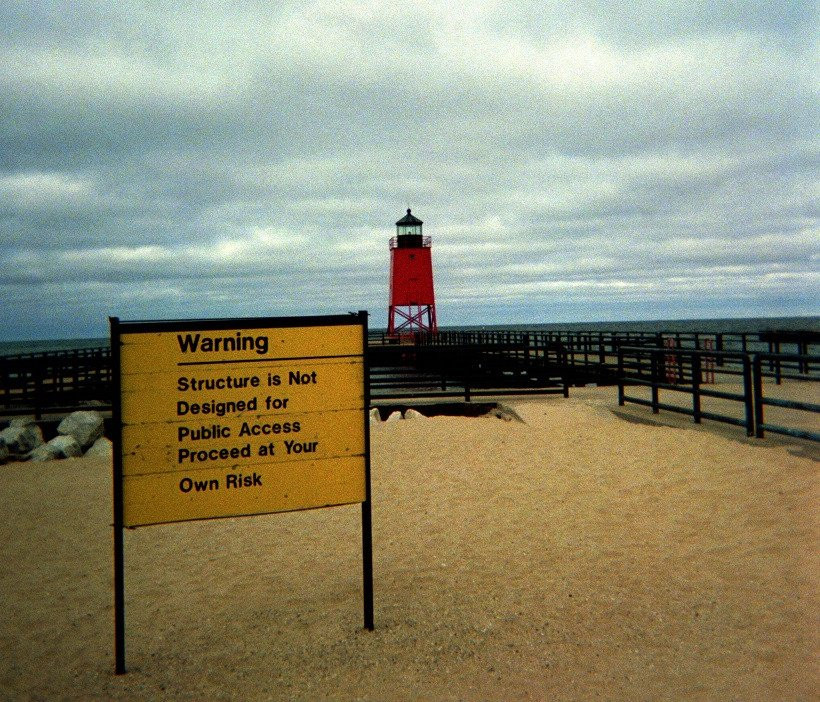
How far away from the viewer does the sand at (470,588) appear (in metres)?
3.54

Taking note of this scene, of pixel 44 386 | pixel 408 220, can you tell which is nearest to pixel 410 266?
pixel 408 220

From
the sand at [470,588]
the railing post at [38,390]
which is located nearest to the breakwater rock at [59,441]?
the railing post at [38,390]

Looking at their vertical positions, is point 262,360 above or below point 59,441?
above

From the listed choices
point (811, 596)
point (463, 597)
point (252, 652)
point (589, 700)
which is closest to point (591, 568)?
point (463, 597)

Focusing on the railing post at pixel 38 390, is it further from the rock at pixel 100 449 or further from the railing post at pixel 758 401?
the railing post at pixel 758 401

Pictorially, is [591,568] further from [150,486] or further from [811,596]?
[150,486]

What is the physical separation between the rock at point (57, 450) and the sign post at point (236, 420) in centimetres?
743

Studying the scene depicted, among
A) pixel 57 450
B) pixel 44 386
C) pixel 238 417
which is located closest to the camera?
pixel 238 417

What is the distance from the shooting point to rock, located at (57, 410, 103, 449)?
448 inches

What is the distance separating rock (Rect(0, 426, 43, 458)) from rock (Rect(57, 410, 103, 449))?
1.61 feet

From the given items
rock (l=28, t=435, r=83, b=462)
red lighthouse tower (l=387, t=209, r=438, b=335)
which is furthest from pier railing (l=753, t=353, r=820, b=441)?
red lighthouse tower (l=387, t=209, r=438, b=335)

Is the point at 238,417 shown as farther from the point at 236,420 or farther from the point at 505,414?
the point at 505,414

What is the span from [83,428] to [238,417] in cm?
885

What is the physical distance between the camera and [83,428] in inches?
454
